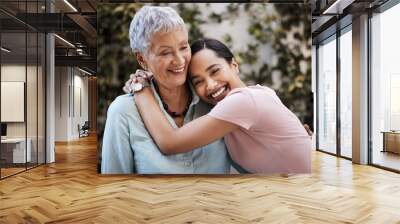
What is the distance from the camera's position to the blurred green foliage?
6191mm

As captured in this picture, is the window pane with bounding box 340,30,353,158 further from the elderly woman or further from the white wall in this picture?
the white wall

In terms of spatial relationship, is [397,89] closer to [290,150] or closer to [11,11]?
[290,150]

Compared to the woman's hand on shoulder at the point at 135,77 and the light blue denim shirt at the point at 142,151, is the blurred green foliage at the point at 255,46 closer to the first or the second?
the woman's hand on shoulder at the point at 135,77

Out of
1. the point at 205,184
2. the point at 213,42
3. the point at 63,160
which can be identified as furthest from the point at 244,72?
the point at 63,160

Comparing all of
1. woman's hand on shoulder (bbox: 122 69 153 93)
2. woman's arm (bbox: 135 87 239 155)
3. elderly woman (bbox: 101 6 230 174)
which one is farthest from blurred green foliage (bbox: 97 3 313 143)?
woman's arm (bbox: 135 87 239 155)

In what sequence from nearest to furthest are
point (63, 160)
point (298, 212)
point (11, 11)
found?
point (298, 212) < point (11, 11) < point (63, 160)

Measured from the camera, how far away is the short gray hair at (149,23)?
5.98m

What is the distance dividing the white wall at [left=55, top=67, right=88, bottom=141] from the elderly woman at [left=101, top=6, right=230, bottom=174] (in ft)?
34.0

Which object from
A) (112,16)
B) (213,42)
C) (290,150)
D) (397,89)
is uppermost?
(112,16)

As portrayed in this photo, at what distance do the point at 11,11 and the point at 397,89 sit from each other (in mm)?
6329

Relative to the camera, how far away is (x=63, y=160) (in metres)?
8.98

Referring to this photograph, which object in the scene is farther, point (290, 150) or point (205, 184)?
point (290, 150)

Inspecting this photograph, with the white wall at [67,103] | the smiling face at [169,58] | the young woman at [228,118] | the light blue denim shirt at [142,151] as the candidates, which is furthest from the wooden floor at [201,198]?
the white wall at [67,103]

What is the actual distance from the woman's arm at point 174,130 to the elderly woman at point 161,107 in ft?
0.26
